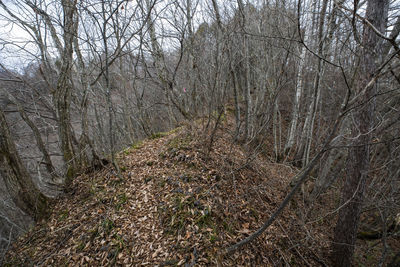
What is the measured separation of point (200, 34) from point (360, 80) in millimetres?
4450

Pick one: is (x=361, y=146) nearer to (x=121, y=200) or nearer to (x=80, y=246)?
(x=121, y=200)

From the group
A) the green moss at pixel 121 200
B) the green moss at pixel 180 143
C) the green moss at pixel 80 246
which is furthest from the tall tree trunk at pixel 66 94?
the green moss at pixel 180 143

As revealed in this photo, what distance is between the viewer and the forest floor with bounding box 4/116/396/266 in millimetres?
2406

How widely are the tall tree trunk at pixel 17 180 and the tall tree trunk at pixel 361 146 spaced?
14.5 ft

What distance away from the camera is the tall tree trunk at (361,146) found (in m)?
2.21

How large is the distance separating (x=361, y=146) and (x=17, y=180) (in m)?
4.68

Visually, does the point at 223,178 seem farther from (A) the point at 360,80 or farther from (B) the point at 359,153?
(A) the point at 360,80

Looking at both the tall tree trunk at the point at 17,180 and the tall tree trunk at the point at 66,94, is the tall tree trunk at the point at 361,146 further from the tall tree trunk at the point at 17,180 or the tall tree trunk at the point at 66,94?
the tall tree trunk at the point at 17,180

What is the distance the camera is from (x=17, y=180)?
2.78 meters

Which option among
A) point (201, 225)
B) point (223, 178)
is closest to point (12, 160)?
point (201, 225)

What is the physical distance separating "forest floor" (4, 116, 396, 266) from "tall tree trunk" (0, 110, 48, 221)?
24cm

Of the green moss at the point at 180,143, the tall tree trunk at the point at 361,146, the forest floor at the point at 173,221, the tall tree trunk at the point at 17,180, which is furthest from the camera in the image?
the green moss at the point at 180,143

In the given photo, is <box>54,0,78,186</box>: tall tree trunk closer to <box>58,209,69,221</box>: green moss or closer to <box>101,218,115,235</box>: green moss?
<box>58,209,69,221</box>: green moss

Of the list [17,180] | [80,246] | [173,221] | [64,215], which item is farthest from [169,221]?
[17,180]
